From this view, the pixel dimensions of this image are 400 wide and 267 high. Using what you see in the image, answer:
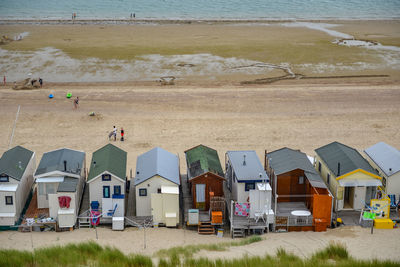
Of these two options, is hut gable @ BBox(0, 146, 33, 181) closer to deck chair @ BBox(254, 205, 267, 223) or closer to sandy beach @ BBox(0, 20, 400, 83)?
deck chair @ BBox(254, 205, 267, 223)

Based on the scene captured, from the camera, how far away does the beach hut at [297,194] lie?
2211cm

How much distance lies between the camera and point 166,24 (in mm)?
79062

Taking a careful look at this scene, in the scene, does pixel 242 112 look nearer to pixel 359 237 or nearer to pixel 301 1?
pixel 359 237

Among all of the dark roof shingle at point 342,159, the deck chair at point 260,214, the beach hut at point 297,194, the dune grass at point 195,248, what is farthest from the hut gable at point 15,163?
the dark roof shingle at point 342,159

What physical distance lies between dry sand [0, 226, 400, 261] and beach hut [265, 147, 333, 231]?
541mm

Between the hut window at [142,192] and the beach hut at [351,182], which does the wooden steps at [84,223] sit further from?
the beach hut at [351,182]

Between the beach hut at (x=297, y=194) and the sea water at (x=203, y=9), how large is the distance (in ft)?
215

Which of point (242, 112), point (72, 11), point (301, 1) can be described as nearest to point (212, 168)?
point (242, 112)

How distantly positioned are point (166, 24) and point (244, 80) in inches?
1373

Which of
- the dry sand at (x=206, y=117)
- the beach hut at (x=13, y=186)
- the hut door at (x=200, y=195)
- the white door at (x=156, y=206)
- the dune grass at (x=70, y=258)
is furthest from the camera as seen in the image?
the dry sand at (x=206, y=117)

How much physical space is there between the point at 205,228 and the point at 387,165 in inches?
380

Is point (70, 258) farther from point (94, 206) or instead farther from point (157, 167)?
point (157, 167)

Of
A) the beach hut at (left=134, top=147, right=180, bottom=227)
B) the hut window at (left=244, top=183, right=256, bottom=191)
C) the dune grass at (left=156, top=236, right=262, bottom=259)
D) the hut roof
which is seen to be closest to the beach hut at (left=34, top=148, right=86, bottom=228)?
the beach hut at (left=134, top=147, right=180, bottom=227)

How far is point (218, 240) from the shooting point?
2156cm
